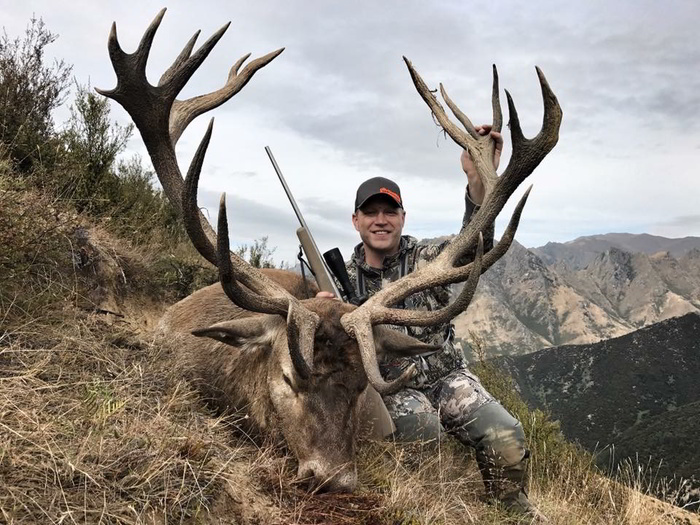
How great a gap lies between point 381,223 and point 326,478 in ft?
9.79

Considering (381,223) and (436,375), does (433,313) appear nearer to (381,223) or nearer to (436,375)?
(436,375)

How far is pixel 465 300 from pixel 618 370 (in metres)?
70.7

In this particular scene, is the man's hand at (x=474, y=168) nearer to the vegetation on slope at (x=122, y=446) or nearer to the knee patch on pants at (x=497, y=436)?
the knee patch on pants at (x=497, y=436)

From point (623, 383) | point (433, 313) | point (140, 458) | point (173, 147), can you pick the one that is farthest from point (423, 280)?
point (623, 383)

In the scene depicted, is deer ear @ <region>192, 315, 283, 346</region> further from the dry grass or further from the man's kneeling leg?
the man's kneeling leg

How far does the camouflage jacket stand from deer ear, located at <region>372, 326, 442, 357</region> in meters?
0.46

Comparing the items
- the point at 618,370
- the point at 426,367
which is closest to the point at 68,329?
the point at 426,367

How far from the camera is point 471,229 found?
4.55 metres

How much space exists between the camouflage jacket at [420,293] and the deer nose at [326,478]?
1.51 meters

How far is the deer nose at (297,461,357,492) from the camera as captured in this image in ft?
9.95

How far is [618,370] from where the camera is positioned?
66188 millimetres

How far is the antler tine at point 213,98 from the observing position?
4.44 meters

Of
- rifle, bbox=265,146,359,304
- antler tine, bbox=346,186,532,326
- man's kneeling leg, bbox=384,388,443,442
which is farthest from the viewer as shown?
rifle, bbox=265,146,359,304

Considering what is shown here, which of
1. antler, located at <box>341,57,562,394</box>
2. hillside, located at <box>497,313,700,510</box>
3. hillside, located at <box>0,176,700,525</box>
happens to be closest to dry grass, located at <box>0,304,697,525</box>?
hillside, located at <box>0,176,700,525</box>
